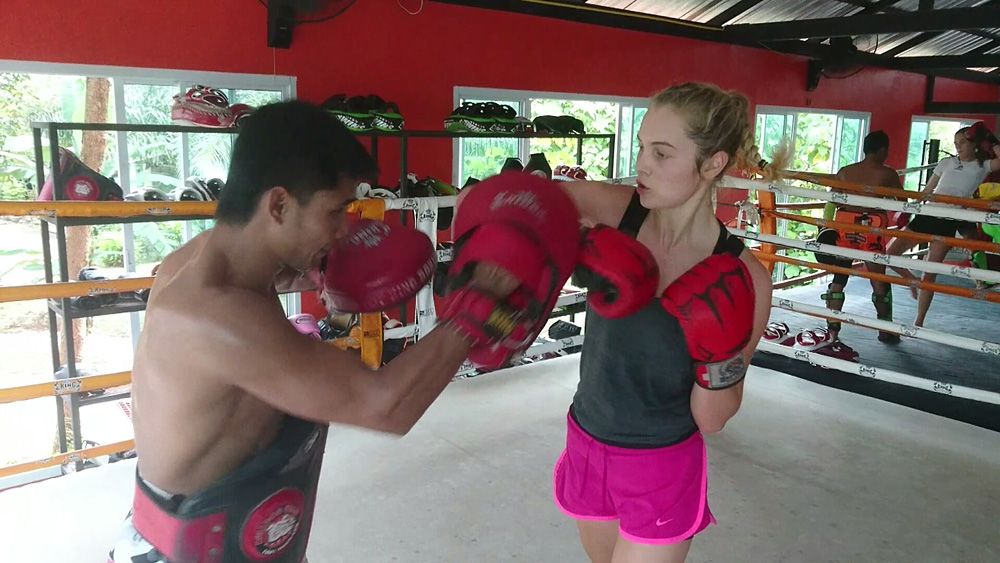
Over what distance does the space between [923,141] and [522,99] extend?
296 inches

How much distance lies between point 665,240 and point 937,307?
5188 millimetres

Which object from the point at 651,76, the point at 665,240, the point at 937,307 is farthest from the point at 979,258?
the point at 665,240

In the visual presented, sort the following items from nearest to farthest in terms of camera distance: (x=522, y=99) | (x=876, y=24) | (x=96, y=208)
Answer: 1. (x=96, y=208)
2. (x=522, y=99)
3. (x=876, y=24)

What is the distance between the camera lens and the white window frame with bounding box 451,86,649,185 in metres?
4.79

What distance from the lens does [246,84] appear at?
3.81 metres

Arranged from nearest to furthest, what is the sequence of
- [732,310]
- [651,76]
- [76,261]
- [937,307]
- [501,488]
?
[732,310] < [501,488] < [76,261] < [937,307] < [651,76]

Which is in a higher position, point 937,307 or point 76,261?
point 76,261

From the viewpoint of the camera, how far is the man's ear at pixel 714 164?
125cm

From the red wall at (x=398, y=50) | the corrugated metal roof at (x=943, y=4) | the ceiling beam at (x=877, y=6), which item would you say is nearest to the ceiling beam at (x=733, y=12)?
the red wall at (x=398, y=50)

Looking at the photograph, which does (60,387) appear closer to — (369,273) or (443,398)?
(443,398)

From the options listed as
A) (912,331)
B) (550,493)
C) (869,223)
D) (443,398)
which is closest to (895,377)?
Answer: (912,331)

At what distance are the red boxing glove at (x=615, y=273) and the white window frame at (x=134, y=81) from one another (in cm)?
262

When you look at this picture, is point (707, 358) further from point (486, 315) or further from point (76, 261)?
point (76, 261)

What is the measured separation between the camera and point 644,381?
4.09 ft
